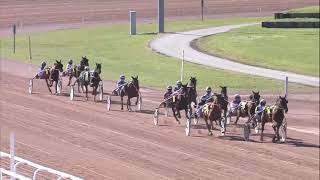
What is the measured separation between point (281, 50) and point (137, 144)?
697 cm

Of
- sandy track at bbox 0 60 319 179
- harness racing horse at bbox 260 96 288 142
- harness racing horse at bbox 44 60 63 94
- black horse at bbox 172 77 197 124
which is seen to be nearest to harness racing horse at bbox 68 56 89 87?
harness racing horse at bbox 44 60 63 94

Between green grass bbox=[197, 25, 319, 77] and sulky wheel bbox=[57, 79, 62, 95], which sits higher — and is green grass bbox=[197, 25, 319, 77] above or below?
above

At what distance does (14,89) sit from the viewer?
587 inches

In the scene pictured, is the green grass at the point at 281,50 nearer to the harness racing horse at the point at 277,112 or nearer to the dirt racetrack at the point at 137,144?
the harness racing horse at the point at 277,112

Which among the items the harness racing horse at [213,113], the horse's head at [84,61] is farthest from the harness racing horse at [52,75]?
→ the harness racing horse at [213,113]

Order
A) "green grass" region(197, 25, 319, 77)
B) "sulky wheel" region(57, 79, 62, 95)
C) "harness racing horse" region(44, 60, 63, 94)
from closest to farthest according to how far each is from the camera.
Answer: "green grass" region(197, 25, 319, 77)
"harness racing horse" region(44, 60, 63, 94)
"sulky wheel" region(57, 79, 62, 95)

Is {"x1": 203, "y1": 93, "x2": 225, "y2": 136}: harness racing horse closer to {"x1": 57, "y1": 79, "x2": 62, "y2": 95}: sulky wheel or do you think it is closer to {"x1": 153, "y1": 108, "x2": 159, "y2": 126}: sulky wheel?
{"x1": 153, "y1": 108, "x2": 159, "y2": 126}: sulky wheel

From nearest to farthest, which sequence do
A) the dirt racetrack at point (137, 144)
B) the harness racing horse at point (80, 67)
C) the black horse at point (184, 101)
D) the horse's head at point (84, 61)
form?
the dirt racetrack at point (137, 144), the black horse at point (184, 101), the horse's head at point (84, 61), the harness racing horse at point (80, 67)

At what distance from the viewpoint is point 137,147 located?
8.59 meters

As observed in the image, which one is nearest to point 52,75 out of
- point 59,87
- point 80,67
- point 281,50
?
point 59,87

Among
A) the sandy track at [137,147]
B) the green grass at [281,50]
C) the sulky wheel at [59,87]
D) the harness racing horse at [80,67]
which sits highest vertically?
the green grass at [281,50]

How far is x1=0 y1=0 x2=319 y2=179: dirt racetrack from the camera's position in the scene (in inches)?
265

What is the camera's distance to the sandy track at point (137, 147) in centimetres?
684

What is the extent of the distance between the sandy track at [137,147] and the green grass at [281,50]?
2.51 m
